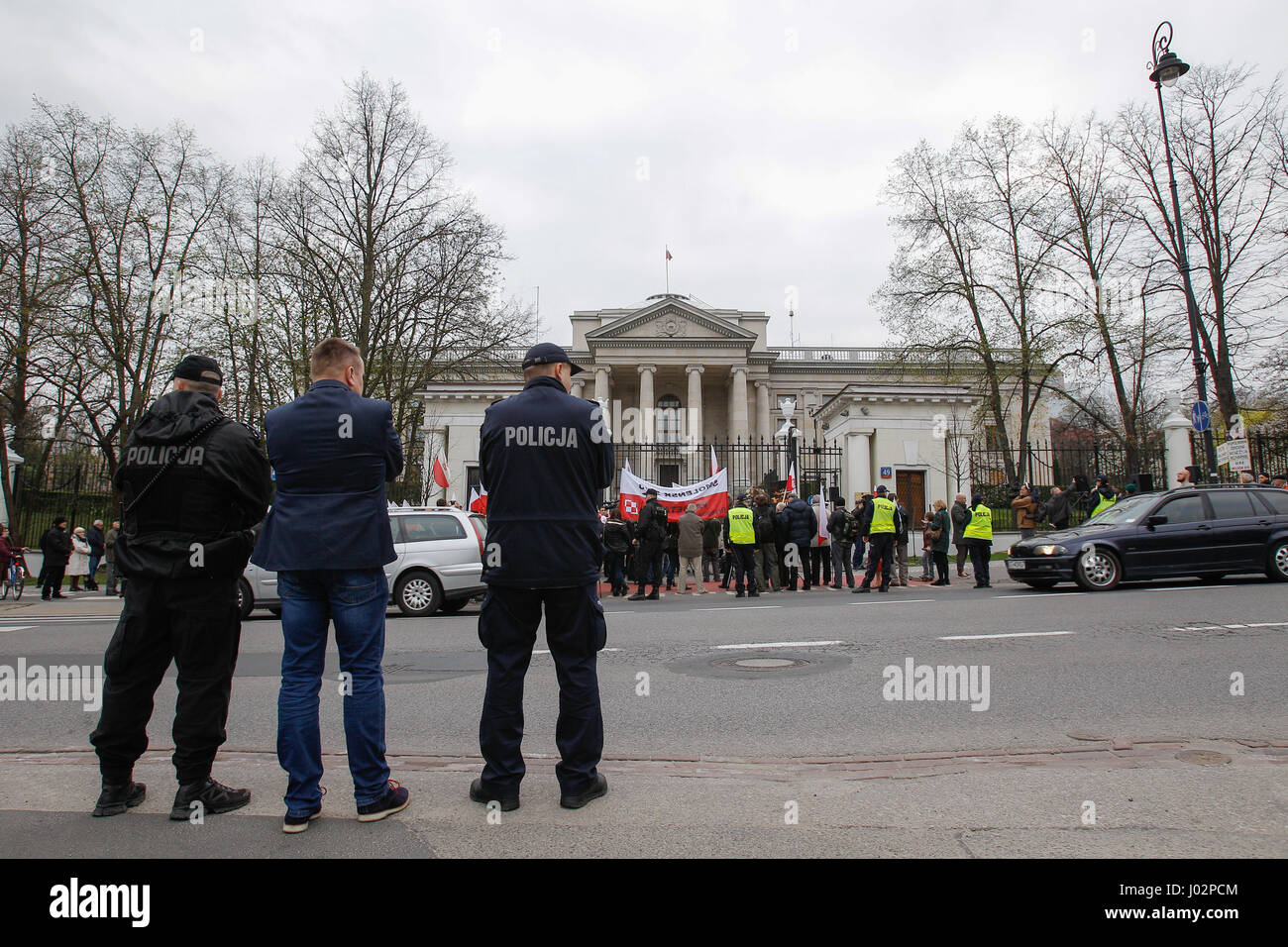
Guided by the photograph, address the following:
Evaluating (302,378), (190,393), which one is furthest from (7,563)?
(190,393)

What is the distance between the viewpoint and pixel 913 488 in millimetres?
32031

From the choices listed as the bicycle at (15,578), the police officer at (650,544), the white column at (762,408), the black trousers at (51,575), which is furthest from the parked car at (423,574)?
the white column at (762,408)

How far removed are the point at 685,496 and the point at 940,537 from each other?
224 inches

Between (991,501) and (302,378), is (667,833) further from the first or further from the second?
(991,501)

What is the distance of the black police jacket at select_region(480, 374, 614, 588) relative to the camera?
3527 mm

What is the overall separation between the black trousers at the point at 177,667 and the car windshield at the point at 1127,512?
13305 mm

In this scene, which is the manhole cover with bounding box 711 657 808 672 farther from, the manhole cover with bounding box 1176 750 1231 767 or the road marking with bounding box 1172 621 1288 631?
the road marking with bounding box 1172 621 1288 631

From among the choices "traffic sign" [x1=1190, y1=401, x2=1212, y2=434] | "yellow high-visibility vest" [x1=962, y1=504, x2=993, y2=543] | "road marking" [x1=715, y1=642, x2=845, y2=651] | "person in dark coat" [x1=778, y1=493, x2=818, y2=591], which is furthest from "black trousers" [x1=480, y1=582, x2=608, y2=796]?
"traffic sign" [x1=1190, y1=401, x2=1212, y2=434]

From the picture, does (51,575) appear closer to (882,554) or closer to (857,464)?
(882,554)

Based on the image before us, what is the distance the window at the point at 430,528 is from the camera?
12.6 metres

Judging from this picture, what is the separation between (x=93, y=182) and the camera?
24016 mm

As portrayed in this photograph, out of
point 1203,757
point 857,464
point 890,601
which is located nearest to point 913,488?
point 857,464

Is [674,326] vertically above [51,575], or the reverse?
[674,326]
